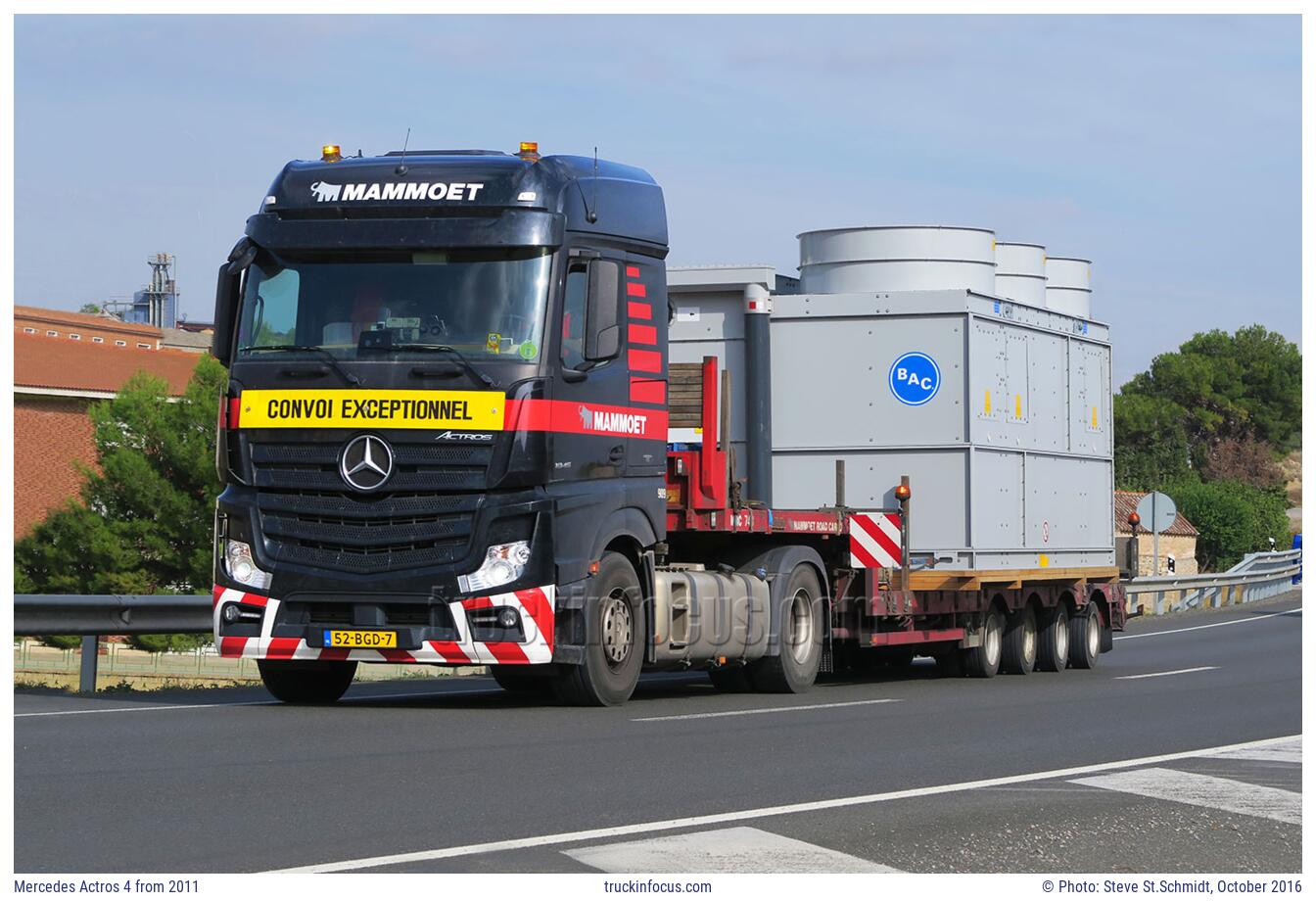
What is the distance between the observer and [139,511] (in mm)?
64062

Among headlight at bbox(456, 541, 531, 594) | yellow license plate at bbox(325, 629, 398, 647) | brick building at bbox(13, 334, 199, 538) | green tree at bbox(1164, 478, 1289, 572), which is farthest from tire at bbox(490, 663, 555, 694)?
green tree at bbox(1164, 478, 1289, 572)

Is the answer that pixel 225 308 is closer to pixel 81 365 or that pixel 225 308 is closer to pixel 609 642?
pixel 609 642

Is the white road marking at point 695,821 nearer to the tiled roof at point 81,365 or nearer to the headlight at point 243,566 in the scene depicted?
the headlight at point 243,566

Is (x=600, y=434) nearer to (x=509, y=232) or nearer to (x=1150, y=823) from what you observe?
(x=509, y=232)

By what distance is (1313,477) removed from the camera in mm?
14500

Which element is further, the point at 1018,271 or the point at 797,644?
the point at 1018,271

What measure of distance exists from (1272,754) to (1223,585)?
109 feet

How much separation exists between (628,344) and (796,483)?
14.7 feet

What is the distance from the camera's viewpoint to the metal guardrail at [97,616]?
15.5 m

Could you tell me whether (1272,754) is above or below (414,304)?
below

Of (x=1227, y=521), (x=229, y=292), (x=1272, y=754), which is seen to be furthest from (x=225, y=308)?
(x=1227, y=521)

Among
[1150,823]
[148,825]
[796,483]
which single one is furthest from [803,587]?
[148,825]

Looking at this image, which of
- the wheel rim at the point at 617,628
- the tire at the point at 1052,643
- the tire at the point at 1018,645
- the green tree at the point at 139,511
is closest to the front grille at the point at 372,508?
the wheel rim at the point at 617,628

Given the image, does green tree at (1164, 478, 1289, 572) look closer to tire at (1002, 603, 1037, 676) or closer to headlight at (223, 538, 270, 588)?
tire at (1002, 603, 1037, 676)
